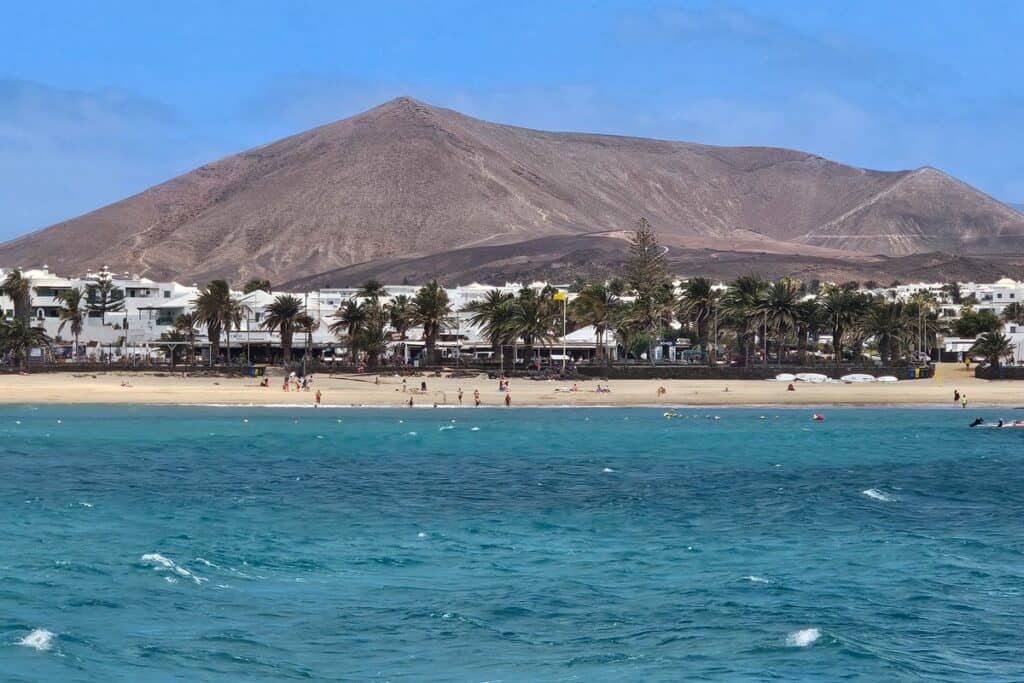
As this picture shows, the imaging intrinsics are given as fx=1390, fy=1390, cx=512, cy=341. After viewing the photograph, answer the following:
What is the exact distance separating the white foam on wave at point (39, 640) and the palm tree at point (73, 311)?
9078cm

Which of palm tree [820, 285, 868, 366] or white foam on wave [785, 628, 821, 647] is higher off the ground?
palm tree [820, 285, 868, 366]

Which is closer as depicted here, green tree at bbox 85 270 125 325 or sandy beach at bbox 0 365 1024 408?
sandy beach at bbox 0 365 1024 408

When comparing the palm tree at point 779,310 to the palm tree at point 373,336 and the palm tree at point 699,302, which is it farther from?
the palm tree at point 373,336

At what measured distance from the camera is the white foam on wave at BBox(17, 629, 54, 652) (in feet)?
68.4

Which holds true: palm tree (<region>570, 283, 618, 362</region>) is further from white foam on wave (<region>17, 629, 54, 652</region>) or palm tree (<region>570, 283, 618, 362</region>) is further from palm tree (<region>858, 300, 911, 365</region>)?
white foam on wave (<region>17, 629, 54, 652</region>)

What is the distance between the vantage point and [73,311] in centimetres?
10831

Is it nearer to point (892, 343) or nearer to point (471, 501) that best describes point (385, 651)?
point (471, 501)

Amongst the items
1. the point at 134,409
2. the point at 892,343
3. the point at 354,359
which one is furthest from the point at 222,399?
the point at 892,343

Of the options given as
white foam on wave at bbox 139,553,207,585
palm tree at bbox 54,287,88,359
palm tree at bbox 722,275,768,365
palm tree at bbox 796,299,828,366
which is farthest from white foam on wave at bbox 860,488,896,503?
palm tree at bbox 54,287,88,359

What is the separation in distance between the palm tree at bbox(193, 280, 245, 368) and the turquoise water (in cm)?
4231

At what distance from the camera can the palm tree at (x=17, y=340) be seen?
9300cm

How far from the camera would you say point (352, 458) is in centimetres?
4909

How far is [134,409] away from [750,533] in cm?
4955

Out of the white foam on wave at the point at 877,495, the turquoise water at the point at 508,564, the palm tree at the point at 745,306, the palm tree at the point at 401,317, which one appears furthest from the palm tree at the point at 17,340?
the white foam on wave at the point at 877,495
